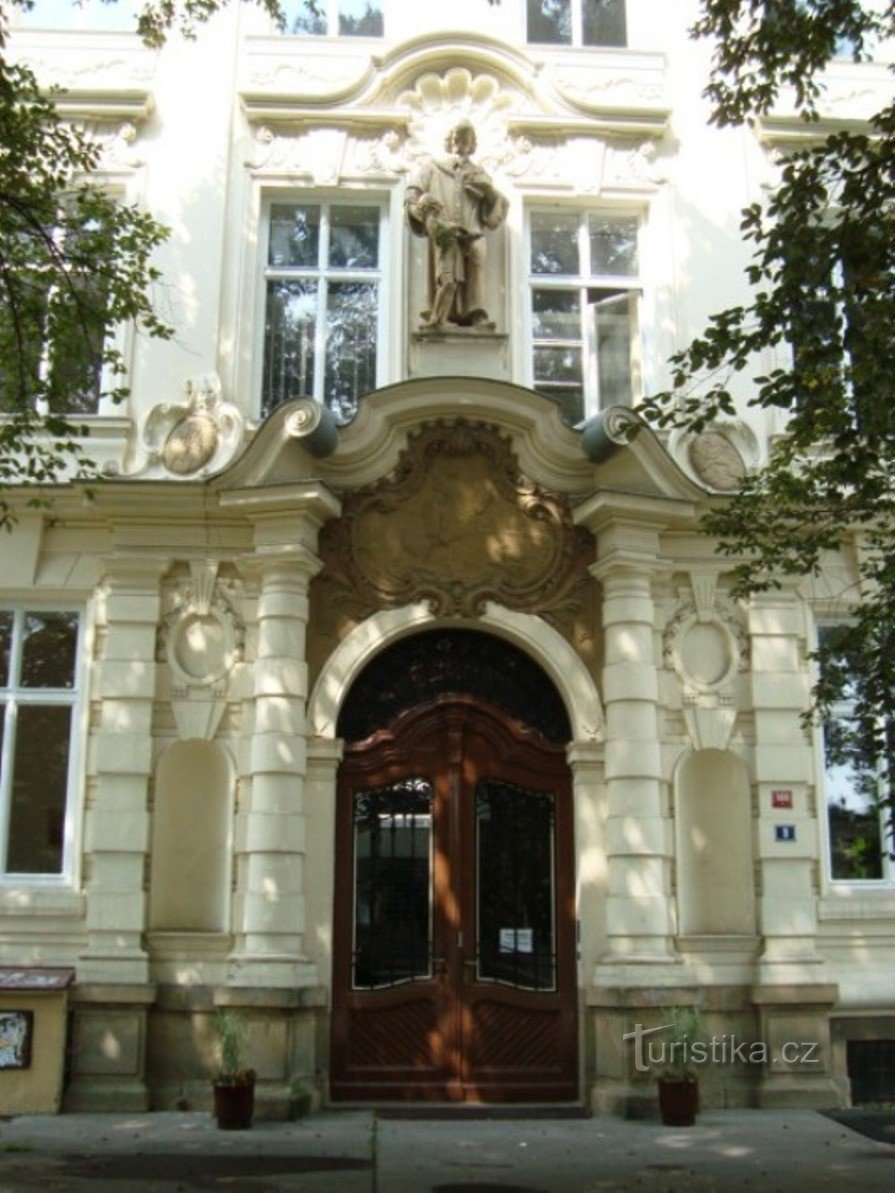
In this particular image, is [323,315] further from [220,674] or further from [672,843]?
[672,843]

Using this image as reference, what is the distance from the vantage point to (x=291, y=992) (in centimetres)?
1016

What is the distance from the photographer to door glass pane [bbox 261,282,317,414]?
12195 millimetres

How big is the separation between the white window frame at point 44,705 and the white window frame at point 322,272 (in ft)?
8.19

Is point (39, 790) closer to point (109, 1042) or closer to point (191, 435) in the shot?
point (109, 1042)

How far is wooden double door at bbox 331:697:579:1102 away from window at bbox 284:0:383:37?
6.29m

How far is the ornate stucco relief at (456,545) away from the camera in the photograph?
1140cm

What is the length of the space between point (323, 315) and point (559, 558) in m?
3.03

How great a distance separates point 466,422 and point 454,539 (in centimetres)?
95

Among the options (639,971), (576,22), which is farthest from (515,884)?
(576,22)

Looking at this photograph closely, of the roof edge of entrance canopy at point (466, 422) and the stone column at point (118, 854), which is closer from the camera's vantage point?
the stone column at point (118, 854)

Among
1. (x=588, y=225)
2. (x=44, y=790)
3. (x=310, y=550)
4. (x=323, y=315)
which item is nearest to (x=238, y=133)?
(x=323, y=315)

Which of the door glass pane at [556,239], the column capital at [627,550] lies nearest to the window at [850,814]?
the column capital at [627,550]

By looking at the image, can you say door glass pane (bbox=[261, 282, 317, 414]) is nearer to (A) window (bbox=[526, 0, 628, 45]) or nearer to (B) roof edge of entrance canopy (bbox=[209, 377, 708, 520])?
(B) roof edge of entrance canopy (bbox=[209, 377, 708, 520])

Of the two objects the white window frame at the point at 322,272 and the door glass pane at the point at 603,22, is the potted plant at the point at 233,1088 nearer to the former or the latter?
the white window frame at the point at 322,272
